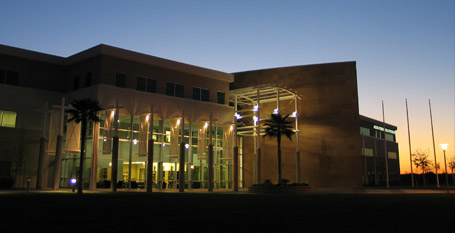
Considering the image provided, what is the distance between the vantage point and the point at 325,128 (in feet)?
170

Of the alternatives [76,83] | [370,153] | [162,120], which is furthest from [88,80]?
[370,153]

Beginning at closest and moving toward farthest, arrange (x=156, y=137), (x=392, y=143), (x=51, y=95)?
1. (x=51, y=95)
2. (x=156, y=137)
3. (x=392, y=143)

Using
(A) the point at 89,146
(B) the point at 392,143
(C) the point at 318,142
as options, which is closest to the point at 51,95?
(A) the point at 89,146

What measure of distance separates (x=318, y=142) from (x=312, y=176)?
441cm

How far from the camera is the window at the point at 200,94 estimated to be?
51219 millimetres

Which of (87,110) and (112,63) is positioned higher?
(112,63)

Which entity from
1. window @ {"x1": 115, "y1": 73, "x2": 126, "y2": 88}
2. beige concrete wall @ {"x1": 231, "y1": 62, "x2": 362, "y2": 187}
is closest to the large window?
window @ {"x1": 115, "y1": 73, "x2": 126, "y2": 88}

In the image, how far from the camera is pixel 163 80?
48.2 m

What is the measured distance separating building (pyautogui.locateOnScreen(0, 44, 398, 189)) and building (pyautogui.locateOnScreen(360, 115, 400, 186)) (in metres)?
22.1

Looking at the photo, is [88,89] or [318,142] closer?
[88,89]

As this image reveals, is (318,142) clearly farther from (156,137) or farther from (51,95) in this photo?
(51,95)

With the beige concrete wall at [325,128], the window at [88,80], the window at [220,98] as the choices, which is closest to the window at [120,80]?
the window at [88,80]

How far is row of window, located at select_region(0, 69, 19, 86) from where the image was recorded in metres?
43.4

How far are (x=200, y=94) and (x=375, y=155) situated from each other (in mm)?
43404
